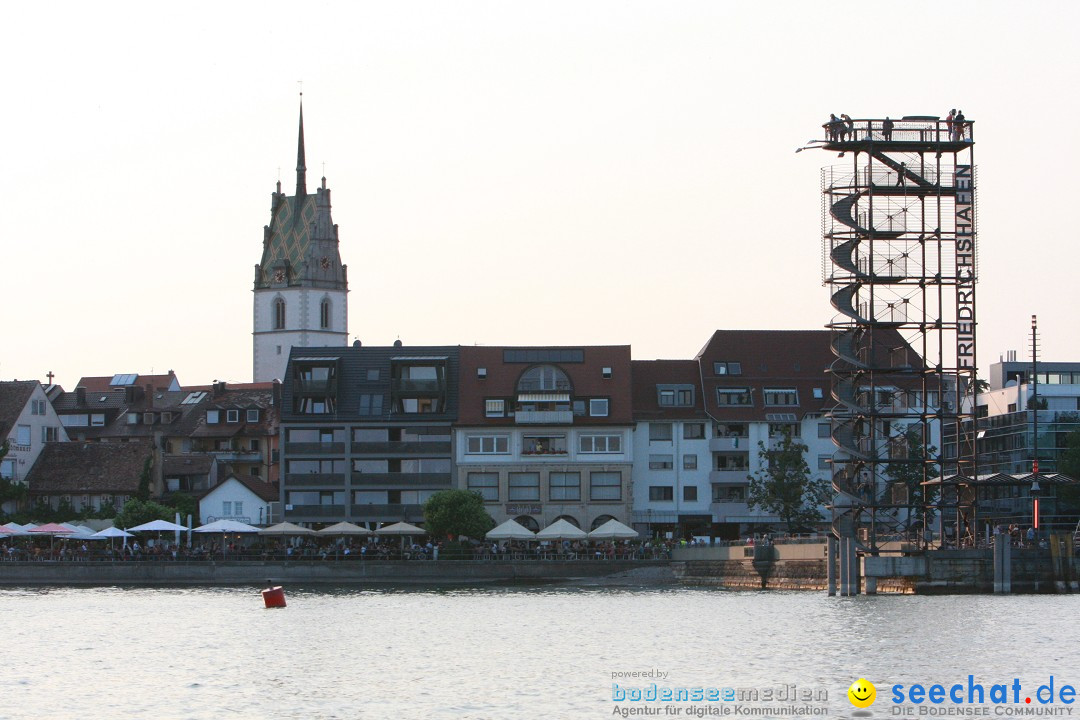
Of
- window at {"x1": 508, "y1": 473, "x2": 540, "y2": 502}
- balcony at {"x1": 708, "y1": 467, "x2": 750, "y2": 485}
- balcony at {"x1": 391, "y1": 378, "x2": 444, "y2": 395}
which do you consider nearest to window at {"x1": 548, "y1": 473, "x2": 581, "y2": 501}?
window at {"x1": 508, "y1": 473, "x2": 540, "y2": 502}

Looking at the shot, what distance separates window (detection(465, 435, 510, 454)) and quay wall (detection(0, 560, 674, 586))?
57.8ft

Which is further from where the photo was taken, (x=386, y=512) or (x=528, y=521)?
(x=386, y=512)

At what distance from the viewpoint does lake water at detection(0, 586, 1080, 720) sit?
40688 mm

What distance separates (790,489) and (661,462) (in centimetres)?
1386

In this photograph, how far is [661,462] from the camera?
11638cm

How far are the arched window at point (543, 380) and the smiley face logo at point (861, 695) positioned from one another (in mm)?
78357

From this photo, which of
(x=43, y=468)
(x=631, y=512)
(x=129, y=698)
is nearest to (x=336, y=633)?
(x=129, y=698)

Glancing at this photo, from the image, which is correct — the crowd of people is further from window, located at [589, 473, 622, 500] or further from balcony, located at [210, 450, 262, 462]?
balcony, located at [210, 450, 262, 462]

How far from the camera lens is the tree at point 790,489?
341 feet

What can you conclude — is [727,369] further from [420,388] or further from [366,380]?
[366,380]

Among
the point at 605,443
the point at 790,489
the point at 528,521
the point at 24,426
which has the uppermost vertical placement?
the point at 24,426

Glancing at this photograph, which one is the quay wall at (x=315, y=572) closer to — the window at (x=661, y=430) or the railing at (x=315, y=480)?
the railing at (x=315, y=480)

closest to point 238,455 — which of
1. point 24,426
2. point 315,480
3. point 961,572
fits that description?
point 24,426

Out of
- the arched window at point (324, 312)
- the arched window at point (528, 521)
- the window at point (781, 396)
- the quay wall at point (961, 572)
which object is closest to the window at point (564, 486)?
the arched window at point (528, 521)
